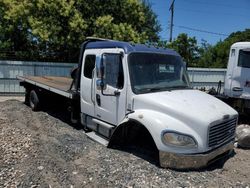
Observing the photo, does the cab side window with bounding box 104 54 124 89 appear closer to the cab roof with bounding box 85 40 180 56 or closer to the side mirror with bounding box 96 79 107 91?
the side mirror with bounding box 96 79 107 91

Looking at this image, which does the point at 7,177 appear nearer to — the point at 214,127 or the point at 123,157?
the point at 123,157

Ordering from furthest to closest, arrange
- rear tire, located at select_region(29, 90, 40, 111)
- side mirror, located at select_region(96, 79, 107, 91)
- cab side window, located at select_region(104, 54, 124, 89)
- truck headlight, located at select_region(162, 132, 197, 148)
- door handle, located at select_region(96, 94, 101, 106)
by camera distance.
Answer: rear tire, located at select_region(29, 90, 40, 111) < door handle, located at select_region(96, 94, 101, 106) < side mirror, located at select_region(96, 79, 107, 91) < cab side window, located at select_region(104, 54, 124, 89) < truck headlight, located at select_region(162, 132, 197, 148)

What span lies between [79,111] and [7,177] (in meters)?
3.38

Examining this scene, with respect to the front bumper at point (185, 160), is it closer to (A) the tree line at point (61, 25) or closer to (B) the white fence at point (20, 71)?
(B) the white fence at point (20, 71)

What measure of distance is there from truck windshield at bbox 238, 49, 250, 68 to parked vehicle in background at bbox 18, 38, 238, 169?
3694 millimetres

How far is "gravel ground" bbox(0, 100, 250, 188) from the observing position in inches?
184

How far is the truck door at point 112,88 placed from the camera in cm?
595

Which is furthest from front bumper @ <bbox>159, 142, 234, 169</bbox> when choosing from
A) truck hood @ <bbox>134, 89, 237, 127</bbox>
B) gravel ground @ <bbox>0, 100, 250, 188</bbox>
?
truck hood @ <bbox>134, 89, 237, 127</bbox>

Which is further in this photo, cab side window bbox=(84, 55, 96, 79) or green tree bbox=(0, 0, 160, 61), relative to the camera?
green tree bbox=(0, 0, 160, 61)

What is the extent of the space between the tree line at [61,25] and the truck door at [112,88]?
34.0ft

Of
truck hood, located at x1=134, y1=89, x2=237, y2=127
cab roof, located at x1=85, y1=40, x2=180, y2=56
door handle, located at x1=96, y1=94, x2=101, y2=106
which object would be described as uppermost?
cab roof, located at x1=85, y1=40, x2=180, y2=56

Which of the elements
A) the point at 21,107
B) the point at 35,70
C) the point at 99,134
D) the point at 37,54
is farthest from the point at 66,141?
the point at 37,54

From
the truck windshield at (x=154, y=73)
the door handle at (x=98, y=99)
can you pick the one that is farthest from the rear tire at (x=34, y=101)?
the truck windshield at (x=154, y=73)

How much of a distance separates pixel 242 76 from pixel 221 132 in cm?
479
